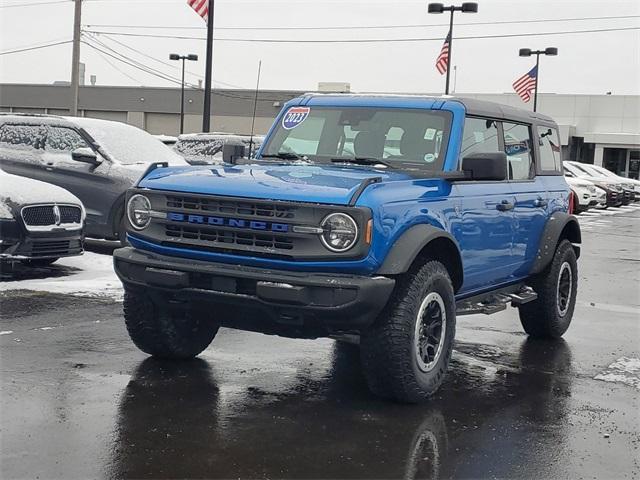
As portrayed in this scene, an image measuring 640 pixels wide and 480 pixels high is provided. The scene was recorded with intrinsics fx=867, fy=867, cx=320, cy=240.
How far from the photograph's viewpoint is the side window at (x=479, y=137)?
6.38 metres

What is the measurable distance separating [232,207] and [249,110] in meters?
60.6

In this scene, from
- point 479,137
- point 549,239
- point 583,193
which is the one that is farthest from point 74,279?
point 583,193

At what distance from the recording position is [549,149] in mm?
7988

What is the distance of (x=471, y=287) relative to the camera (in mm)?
6336

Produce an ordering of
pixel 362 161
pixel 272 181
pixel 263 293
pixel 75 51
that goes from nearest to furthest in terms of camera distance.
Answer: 1. pixel 263 293
2. pixel 272 181
3. pixel 362 161
4. pixel 75 51

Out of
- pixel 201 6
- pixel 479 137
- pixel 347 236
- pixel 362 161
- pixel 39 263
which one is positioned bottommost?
pixel 39 263

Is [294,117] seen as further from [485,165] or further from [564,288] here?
[564,288]

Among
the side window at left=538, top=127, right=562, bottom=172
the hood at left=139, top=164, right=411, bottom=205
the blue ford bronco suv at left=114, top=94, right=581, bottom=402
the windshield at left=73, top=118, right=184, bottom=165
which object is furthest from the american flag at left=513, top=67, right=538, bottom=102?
the hood at left=139, top=164, right=411, bottom=205

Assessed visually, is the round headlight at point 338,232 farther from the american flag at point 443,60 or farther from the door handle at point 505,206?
the american flag at point 443,60

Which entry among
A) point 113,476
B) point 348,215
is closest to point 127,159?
point 348,215

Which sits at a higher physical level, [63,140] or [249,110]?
[249,110]

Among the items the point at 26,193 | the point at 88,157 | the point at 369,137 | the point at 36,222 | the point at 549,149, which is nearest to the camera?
the point at 369,137

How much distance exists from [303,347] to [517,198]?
2.07 metres

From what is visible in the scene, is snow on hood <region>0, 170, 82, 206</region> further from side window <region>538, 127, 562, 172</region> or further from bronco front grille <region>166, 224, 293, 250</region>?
side window <region>538, 127, 562, 172</region>
